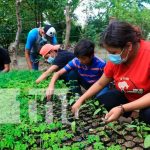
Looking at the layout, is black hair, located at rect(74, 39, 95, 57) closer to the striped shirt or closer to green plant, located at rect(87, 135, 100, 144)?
the striped shirt

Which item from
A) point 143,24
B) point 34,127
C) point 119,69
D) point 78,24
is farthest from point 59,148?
point 78,24

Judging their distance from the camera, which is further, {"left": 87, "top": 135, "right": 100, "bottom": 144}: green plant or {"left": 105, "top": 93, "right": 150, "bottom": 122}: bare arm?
{"left": 87, "top": 135, "right": 100, "bottom": 144}: green plant

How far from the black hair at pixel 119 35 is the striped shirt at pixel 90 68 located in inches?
55.8

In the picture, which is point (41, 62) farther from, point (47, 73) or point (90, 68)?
point (90, 68)

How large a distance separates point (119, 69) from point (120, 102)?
462 millimetres

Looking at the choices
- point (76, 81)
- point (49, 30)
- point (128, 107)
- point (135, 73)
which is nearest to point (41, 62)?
point (49, 30)

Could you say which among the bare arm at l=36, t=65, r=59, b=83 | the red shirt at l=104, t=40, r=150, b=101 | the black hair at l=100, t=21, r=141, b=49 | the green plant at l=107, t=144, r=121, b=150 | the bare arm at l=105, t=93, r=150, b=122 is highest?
the black hair at l=100, t=21, r=141, b=49

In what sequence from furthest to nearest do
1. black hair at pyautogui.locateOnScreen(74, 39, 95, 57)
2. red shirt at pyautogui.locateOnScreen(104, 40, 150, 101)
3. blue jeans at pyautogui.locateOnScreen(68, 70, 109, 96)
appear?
blue jeans at pyautogui.locateOnScreen(68, 70, 109, 96) → black hair at pyautogui.locateOnScreen(74, 39, 95, 57) → red shirt at pyautogui.locateOnScreen(104, 40, 150, 101)

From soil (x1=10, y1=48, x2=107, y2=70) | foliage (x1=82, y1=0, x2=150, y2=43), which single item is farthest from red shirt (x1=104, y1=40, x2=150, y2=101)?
soil (x1=10, y1=48, x2=107, y2=70)

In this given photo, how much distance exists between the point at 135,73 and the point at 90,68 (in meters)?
1.39

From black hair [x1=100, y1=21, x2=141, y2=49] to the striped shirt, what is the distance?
55.8 inches

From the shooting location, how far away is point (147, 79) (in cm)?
257

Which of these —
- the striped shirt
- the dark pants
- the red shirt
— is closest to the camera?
the red shirt

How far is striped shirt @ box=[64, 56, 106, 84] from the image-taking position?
393 cm
